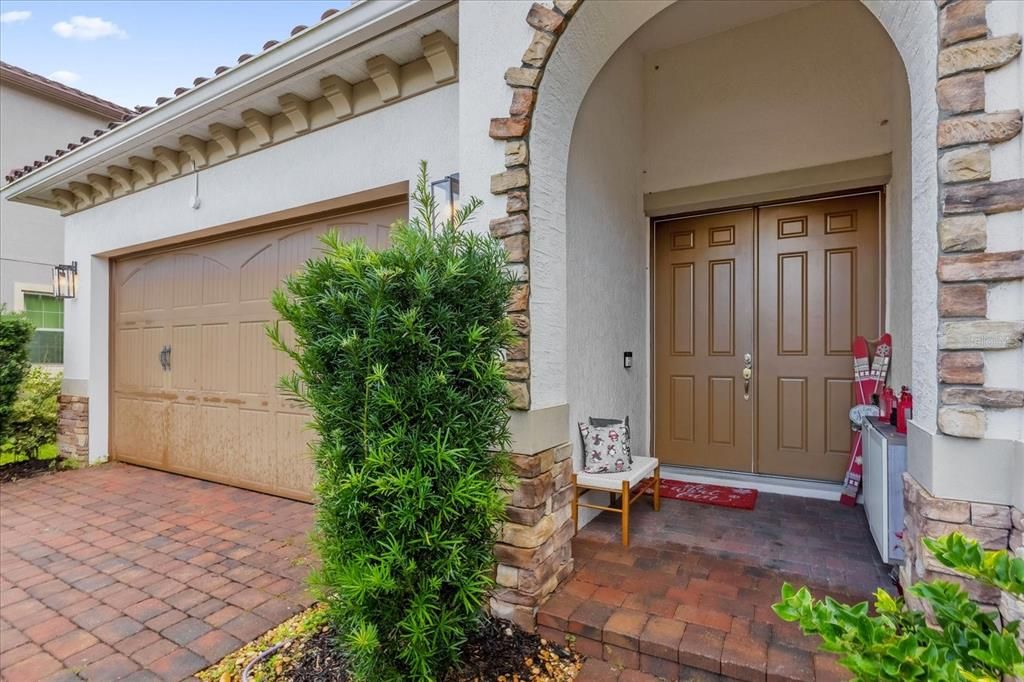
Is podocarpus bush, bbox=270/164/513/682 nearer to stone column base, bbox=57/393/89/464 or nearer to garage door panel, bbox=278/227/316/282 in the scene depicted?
garage door panel, bbox=278/227/316/282

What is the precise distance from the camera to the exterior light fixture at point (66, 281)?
5555 millimetres

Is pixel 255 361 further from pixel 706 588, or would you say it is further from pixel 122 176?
pixel 706 588

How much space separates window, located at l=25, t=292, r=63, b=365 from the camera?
24.8 ft

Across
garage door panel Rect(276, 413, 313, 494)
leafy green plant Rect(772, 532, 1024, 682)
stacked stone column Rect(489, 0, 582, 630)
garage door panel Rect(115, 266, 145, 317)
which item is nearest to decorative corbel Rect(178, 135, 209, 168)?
garage door panel Rect(115, 266, 145, 317)

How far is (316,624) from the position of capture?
2273mm

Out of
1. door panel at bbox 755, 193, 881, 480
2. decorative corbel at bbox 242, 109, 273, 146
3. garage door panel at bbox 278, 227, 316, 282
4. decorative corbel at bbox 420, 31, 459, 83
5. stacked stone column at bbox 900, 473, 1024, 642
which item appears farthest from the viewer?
Answer: garage door panel at bbox 278, 227, 316, 282

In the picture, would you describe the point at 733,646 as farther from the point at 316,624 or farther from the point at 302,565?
the point at 302,565

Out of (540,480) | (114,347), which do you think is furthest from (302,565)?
(114,347)

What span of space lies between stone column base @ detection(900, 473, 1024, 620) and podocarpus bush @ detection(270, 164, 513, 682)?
1465 millimetres

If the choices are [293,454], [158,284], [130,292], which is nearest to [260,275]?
[293,454]

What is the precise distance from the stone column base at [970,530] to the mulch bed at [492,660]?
1.30m

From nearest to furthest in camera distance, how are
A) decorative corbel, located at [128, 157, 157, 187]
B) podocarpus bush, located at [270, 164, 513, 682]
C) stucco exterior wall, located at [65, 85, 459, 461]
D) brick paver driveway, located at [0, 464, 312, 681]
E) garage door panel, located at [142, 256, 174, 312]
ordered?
1. podocarpus bush, located at [270, 164, 513, 682]
2. brick paver driveway, located at [0, 464, 312, 681]
3. stucco exterior wall, located at [65, 85, 459, 461]
4. decorative corbel, located at [128, 157, 157, 187]
5. garage door panel, located at [142, 256, 174, 312]

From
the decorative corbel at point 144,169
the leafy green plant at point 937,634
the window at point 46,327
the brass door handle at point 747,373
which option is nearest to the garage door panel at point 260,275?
the decorative corbel at point 144,169

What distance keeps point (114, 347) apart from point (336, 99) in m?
4.37
